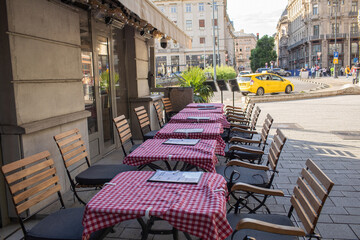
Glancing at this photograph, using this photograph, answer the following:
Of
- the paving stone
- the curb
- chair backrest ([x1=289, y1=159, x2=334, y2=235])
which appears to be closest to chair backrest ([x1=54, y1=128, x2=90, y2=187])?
chair backrest ([x1=289, y1=159, x2=334, y2=235])

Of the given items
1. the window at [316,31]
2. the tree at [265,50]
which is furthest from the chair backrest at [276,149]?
the tree at [265,50]

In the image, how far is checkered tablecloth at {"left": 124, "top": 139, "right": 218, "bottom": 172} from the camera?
365 centimetres

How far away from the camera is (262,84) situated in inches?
918

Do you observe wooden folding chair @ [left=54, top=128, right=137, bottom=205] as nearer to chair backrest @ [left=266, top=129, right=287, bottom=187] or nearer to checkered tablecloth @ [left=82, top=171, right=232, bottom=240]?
checkered tablecloth @ [left=82, top=171, right=232, bottom=240]

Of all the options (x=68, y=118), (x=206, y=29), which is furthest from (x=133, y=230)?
(x=206, y=29)

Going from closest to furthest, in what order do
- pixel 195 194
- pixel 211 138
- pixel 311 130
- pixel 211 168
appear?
pixel 195 194
pixel 211 168
pixel 211 138
pixel 311 130

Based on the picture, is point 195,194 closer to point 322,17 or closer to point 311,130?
point 311,130

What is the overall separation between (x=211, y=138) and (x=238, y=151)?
22.9 inches

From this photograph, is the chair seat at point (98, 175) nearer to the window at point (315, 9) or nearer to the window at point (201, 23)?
the window at point (201, 23)

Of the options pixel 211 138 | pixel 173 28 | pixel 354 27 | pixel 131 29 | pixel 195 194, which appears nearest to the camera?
pixel 195 194

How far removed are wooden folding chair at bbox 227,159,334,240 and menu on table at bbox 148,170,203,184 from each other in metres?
0.42

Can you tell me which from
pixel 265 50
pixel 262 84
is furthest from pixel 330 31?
pixel 262 84

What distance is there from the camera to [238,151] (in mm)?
5168

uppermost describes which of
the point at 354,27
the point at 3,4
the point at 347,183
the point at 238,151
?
the point at 354,27
